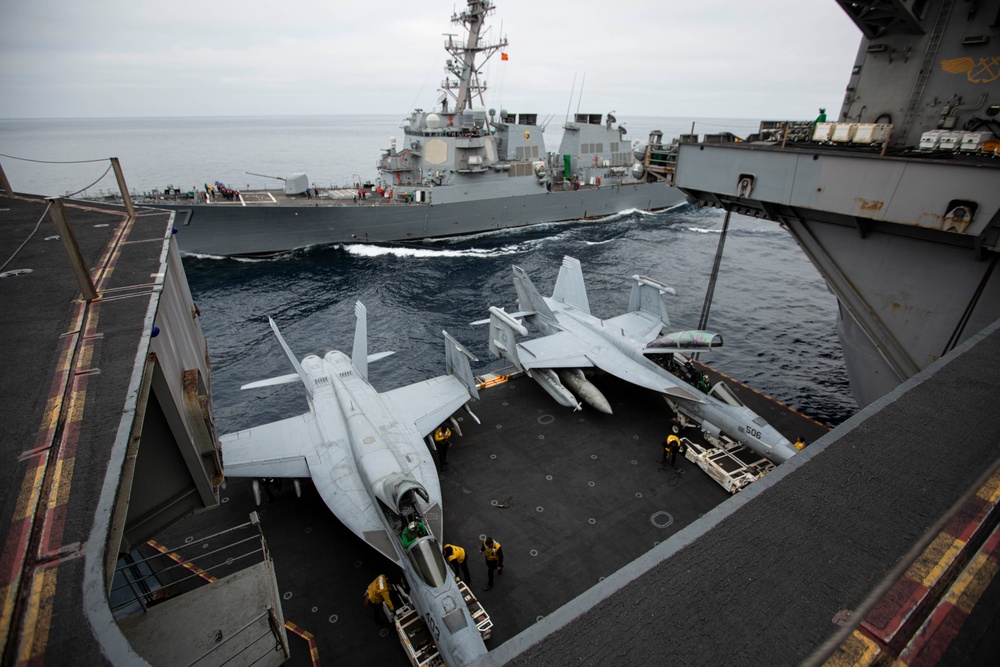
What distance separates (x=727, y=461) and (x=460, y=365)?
→ 9.37 metres

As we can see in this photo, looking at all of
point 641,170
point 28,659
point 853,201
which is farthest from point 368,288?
point 28,659

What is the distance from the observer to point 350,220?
41531 mm

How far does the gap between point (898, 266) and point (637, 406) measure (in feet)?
30.3

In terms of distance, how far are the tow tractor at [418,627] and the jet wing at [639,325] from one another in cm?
1305

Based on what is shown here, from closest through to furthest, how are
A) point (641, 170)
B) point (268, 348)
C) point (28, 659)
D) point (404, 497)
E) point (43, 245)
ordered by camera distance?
point (28, 659), point (404, 497), point (43, 245), point (641, 170), point (268, 348)

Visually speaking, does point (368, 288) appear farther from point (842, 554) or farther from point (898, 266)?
point (842, 554)

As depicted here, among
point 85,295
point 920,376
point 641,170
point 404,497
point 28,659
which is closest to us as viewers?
point 28,659

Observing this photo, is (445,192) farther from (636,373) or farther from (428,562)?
(428,562)

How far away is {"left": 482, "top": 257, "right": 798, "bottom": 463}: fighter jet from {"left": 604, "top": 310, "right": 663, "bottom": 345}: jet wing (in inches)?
1.7

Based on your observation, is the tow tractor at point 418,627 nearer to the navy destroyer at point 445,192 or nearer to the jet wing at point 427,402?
the jet wing at point 427,402

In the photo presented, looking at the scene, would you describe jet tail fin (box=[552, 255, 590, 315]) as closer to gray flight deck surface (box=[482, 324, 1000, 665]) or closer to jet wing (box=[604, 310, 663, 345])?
jet wing (box=[604, 310, 663, 345])

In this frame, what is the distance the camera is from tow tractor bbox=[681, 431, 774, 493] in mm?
13797

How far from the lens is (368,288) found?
3528 centimetres

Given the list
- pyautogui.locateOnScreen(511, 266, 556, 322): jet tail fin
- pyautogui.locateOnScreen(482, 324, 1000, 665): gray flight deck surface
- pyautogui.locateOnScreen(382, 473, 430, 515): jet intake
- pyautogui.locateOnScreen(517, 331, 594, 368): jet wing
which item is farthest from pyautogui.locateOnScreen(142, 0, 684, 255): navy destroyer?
pyautogui.locateOnScreen(482, 324, 1000, 665): gray flight deck surface
